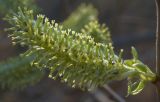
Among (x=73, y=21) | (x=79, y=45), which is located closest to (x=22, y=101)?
(x=73, y=21)

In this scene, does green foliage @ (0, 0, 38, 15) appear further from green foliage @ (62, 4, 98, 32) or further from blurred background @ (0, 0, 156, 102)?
blurred background @ (0, 0, 156, 102)

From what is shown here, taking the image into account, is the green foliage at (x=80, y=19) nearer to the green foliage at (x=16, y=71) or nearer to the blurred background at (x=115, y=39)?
the green foliage at (x=16, y=71)

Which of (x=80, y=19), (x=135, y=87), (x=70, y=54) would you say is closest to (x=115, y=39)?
(x=80, y=19)

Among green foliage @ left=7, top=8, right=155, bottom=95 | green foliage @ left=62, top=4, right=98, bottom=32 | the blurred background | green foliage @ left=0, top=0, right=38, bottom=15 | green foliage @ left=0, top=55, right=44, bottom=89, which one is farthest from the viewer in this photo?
the blurred background

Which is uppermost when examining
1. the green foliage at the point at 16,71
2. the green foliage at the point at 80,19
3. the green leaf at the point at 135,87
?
the green foliage at the point at 80,19

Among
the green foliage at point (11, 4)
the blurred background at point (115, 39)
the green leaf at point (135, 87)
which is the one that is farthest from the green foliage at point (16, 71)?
the blurred background at point (115, 39)

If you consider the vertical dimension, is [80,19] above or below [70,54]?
above

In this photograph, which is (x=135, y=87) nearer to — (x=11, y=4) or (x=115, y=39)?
(x=11, y=4)

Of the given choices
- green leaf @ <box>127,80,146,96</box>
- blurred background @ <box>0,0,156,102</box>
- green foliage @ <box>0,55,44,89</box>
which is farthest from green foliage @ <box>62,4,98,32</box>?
blurred background @ <box>0,0,156,102</box>

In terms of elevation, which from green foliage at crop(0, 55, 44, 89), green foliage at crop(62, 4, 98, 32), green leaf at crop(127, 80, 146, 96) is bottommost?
green leaf at crop(127, 80, 146, 96)
